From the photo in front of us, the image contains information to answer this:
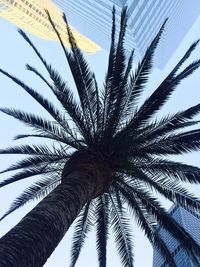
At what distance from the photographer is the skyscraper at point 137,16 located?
43.6m

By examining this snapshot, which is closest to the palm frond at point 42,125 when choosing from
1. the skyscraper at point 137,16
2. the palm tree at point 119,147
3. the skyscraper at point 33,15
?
the palm tree at point 119,147

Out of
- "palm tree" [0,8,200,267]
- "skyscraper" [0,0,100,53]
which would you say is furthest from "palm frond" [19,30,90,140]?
"skyscraper" [0,0,100,53]

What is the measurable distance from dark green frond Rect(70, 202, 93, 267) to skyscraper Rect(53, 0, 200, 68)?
29.2m

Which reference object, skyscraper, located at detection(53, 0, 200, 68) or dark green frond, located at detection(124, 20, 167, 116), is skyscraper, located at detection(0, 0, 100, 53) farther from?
dark green frond, located at detection(124, 20, 167, 116)

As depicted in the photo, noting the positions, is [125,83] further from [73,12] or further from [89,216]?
[73,12]

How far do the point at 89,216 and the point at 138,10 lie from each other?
113ft

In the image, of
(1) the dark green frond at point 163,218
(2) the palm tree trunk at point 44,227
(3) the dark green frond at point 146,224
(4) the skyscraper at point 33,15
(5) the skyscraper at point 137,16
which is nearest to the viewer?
(2) the palm tree trunk at point 44,227

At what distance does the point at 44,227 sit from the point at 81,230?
5517 mm

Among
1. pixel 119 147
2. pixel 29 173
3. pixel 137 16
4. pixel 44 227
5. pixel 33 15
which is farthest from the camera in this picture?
pixel 33 15

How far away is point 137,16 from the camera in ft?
144

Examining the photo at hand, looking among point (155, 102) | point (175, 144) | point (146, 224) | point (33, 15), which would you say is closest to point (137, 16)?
point (155, 102)

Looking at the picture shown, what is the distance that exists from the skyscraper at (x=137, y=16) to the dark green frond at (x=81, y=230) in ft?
95.7

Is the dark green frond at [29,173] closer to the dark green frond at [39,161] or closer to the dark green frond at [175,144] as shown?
the dark green frond at [39,161]

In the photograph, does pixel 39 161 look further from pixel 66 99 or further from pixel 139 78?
pixel 139 78
